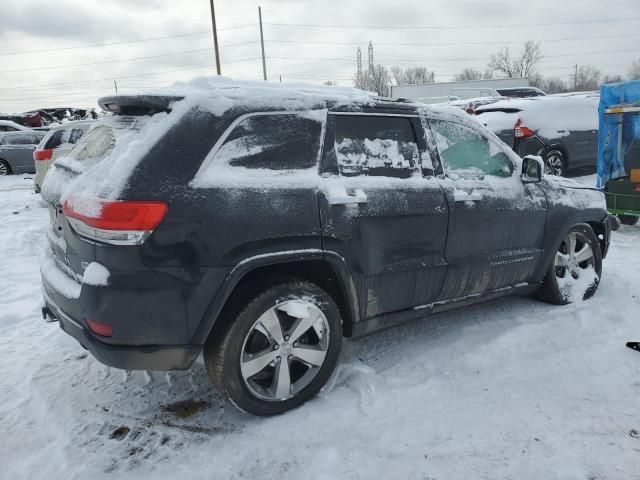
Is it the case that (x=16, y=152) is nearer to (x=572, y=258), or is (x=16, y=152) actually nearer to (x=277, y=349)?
(x=277, y=349)

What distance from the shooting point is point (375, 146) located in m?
3.30

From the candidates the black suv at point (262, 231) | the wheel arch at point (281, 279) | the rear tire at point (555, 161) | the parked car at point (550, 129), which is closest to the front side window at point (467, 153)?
the black suv at point (262, 231)

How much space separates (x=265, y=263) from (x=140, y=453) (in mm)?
1179

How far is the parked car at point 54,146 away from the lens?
9805 mm

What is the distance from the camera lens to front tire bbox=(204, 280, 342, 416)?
2.74 meters

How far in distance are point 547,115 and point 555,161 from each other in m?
0.94

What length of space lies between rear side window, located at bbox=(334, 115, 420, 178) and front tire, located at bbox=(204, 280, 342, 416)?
822mm

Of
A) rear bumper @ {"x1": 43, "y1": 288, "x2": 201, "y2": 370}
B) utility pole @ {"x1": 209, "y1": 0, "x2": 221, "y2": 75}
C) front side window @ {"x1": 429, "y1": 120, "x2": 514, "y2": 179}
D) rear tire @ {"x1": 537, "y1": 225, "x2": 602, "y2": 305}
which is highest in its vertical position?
utility pole @ {"x1": 209, "y1": 0, "x2": 221, "y2": 75}

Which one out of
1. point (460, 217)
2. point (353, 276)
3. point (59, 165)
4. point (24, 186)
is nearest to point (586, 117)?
point (460, 217)

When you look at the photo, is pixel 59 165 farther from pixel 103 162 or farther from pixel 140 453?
pixel 140 453

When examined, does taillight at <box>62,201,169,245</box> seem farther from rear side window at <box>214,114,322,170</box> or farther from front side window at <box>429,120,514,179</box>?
front side window at <box>429,120,514,179</box>

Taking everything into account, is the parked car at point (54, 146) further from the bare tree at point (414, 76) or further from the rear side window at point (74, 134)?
the bare tree at point (414, 76)

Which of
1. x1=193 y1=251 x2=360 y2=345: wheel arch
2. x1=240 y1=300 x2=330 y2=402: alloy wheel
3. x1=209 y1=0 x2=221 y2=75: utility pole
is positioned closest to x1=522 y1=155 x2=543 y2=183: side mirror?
x1=193 y1=251 x2=360 y2=345: wheel arch

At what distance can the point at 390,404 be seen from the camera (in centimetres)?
304
